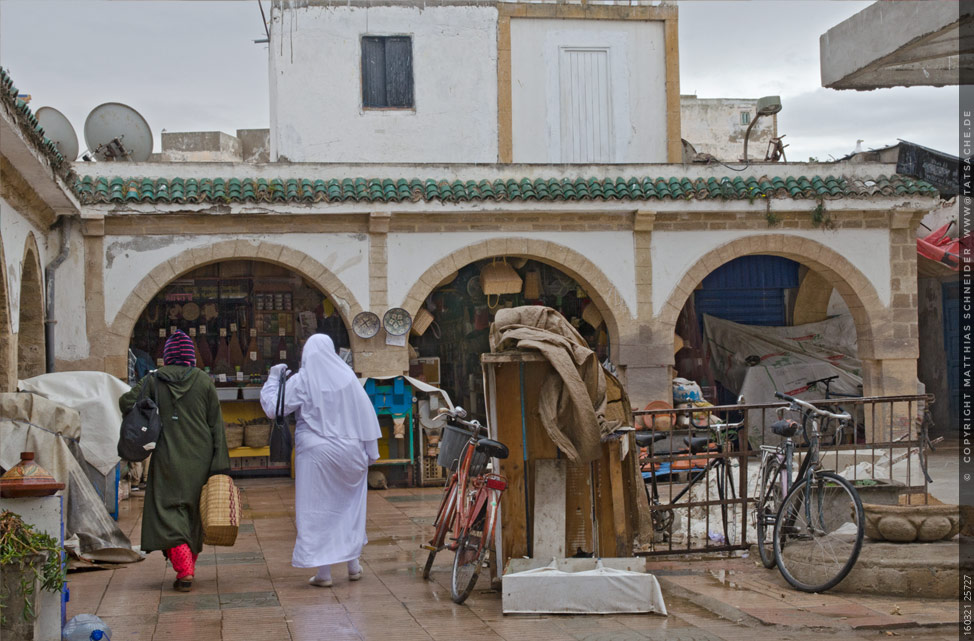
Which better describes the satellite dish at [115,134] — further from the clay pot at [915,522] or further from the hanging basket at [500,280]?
the clay pot at [915,522]

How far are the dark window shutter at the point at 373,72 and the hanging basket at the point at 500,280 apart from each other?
3511 mm

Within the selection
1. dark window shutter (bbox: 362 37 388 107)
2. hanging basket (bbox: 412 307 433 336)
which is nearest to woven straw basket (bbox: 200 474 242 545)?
hanging basket (bbox: 412 307 433 336)

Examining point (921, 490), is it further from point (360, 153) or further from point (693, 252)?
point (360, 153)

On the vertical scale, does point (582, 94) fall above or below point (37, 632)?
above

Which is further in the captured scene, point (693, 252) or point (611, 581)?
point (693, 252)

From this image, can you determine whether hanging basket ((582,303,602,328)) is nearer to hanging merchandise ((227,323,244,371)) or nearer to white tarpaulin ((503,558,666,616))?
hanging merchandise ((227,323,244,371))

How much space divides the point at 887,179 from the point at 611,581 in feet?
35.8

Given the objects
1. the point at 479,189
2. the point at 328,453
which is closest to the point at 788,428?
the point at 328,453

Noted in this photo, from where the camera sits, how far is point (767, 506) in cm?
780

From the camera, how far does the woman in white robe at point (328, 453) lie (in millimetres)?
7711

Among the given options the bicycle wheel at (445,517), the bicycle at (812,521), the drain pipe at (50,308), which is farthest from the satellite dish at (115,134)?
the bicycle at (812,521)

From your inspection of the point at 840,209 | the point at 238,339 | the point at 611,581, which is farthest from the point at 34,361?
the point at 840,209

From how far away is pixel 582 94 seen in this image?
1800 cm

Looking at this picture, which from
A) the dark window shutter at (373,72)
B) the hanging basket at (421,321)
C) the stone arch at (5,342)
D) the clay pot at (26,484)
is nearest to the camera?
the clay pot at (26,484)
